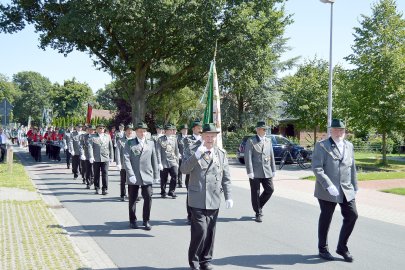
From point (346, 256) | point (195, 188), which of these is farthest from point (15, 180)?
point (346, 256)

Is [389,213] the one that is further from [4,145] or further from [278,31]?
[4,145]

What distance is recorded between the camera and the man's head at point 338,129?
6.78 metres

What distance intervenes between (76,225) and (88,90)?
8095 centimetres

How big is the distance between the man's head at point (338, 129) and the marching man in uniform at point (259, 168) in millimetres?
2749

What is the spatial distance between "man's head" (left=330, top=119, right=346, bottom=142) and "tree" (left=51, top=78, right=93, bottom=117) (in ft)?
262

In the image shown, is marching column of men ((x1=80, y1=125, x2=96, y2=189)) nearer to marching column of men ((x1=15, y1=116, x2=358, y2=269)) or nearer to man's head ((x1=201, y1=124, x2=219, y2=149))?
marching column of men ((x1=15, y1=116, x2=358, y2=269))

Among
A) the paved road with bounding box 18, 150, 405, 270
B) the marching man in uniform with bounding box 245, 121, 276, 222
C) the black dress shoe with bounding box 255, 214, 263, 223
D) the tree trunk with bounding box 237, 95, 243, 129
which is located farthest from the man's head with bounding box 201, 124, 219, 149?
the tree trunk with bounding box 237, 95, 243, 129

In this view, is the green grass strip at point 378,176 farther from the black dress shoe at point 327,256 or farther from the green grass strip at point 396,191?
the black dress shoe at point 327,256

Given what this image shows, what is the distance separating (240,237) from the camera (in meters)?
8.12

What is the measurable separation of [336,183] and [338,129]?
789 mm

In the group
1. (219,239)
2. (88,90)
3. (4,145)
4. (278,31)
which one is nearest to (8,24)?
(4,145)

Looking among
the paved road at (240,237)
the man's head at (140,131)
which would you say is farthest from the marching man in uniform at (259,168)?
the man's head at (140,131)

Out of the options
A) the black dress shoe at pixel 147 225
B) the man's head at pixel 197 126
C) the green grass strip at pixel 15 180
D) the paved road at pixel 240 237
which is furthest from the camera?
the green grass strip at pixel 15 180

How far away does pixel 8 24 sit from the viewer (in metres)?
29.5
